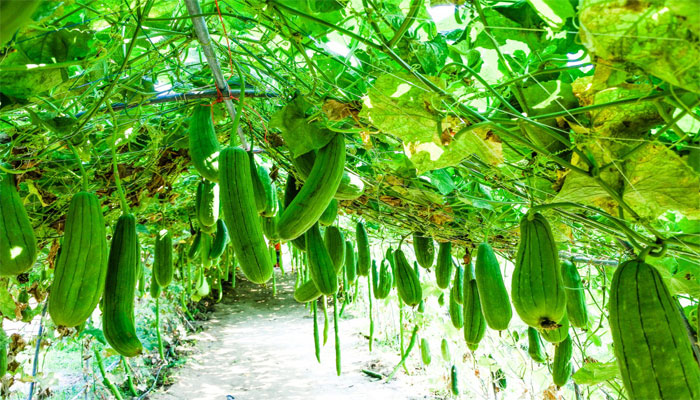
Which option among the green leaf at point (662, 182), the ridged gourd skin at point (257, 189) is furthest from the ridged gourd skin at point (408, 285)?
the green leaf at point (662, 182)

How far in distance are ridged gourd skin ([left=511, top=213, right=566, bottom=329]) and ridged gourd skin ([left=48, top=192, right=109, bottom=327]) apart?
1179mm

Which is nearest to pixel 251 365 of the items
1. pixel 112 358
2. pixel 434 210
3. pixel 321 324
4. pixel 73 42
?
pixel 112 358

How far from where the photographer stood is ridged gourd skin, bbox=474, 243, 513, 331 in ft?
5.90

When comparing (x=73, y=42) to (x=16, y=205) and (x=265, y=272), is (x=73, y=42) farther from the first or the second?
(x=265, y=272)

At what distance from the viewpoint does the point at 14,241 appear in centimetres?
133

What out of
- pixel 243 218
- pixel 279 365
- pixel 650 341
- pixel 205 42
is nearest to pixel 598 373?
pixel 650 341

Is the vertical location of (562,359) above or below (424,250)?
below

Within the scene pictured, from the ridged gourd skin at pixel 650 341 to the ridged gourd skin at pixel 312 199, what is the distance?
2.74 ft

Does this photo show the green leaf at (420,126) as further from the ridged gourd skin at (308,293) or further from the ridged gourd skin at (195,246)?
the ridged gourd skin at (195,246)

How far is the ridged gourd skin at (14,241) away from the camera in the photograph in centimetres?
132

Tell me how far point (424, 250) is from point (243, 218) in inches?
73.9

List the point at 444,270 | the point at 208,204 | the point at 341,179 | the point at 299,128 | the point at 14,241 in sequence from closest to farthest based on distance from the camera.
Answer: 1. the point at 14,241
2. the point at 299,128
3. the point at 341,179
4. the point at 208,204
5. the point at 444,270

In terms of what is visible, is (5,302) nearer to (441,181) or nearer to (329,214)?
(329,214)

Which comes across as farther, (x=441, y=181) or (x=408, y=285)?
(x=408, y=285)
